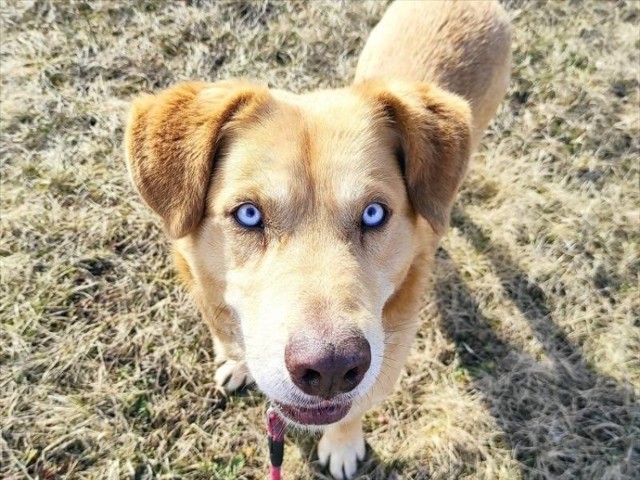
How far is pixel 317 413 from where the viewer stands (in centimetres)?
272

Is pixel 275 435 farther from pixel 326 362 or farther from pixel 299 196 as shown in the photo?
pixel 299 196

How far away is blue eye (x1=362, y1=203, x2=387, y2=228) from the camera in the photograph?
110 inches

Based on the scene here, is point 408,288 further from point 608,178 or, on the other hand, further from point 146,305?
point 608,178

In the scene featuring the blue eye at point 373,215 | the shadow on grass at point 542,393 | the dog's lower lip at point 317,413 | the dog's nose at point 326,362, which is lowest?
the shadow on grass at point 542,393

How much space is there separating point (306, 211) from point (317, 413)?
970 millimetres

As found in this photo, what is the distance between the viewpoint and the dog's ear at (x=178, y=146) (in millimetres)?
2834

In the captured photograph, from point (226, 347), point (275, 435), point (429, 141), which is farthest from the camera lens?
point (226, 347)

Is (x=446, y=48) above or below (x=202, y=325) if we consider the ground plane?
above

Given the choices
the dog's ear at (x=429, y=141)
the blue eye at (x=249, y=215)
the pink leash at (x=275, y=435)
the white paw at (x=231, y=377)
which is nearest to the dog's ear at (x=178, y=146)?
the blue eye at (x=249, y=215)

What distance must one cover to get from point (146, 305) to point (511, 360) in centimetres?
293

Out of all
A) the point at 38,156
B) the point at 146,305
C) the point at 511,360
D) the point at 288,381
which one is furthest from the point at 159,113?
the point at 511,360

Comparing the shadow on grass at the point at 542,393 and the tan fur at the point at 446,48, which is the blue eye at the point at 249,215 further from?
the shadow on grass at the point at 542,393

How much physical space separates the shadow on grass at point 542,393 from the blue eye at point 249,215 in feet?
8.07

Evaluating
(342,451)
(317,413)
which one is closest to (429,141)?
(317,413)
